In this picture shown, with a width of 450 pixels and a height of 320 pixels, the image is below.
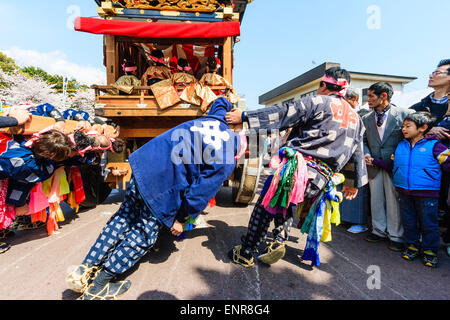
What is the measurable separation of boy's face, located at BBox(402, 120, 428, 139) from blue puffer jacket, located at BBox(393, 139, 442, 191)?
0.09 metres

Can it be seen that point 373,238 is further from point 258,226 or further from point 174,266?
point 174,266

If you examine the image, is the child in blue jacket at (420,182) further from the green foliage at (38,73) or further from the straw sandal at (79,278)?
the green foliage at (38,73)

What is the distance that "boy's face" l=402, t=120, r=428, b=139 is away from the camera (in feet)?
7.24

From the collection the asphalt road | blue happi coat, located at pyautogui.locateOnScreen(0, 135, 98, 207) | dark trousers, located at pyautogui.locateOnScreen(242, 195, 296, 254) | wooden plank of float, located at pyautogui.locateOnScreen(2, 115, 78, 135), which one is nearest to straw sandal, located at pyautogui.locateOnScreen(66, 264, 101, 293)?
the asphalt road

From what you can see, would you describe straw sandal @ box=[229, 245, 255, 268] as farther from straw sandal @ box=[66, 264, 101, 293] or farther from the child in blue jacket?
the child in blue jacket

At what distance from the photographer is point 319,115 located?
1720 mm

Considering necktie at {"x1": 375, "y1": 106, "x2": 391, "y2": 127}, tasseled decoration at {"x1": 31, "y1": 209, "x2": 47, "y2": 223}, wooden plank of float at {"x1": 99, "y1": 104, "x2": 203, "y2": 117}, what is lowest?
tasseled decoration at {"x1": 31, "y1": 209, "x2": 47, "y2": 223}

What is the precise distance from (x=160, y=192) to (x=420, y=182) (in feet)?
8.57

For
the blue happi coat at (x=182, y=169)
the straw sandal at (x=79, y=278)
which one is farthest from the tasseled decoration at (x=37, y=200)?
the blue happi coat at (x=182, y=169)

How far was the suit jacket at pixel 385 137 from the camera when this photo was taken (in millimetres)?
2510

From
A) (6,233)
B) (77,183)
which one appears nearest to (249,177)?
(77,183)

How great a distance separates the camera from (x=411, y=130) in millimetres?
2227

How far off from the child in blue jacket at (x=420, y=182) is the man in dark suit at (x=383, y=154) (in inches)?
6.3

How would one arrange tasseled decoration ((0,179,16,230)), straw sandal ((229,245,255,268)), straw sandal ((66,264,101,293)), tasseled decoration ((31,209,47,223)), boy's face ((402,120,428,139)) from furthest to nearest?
tasseled decoration ((31,209,47,223)) → boy's face ((402,120,428,139)) → tasseled decoration ((0,179,16,230)) → straw sandal ((229,245,255,268)) → straw sandal ((66,264,101,293))
